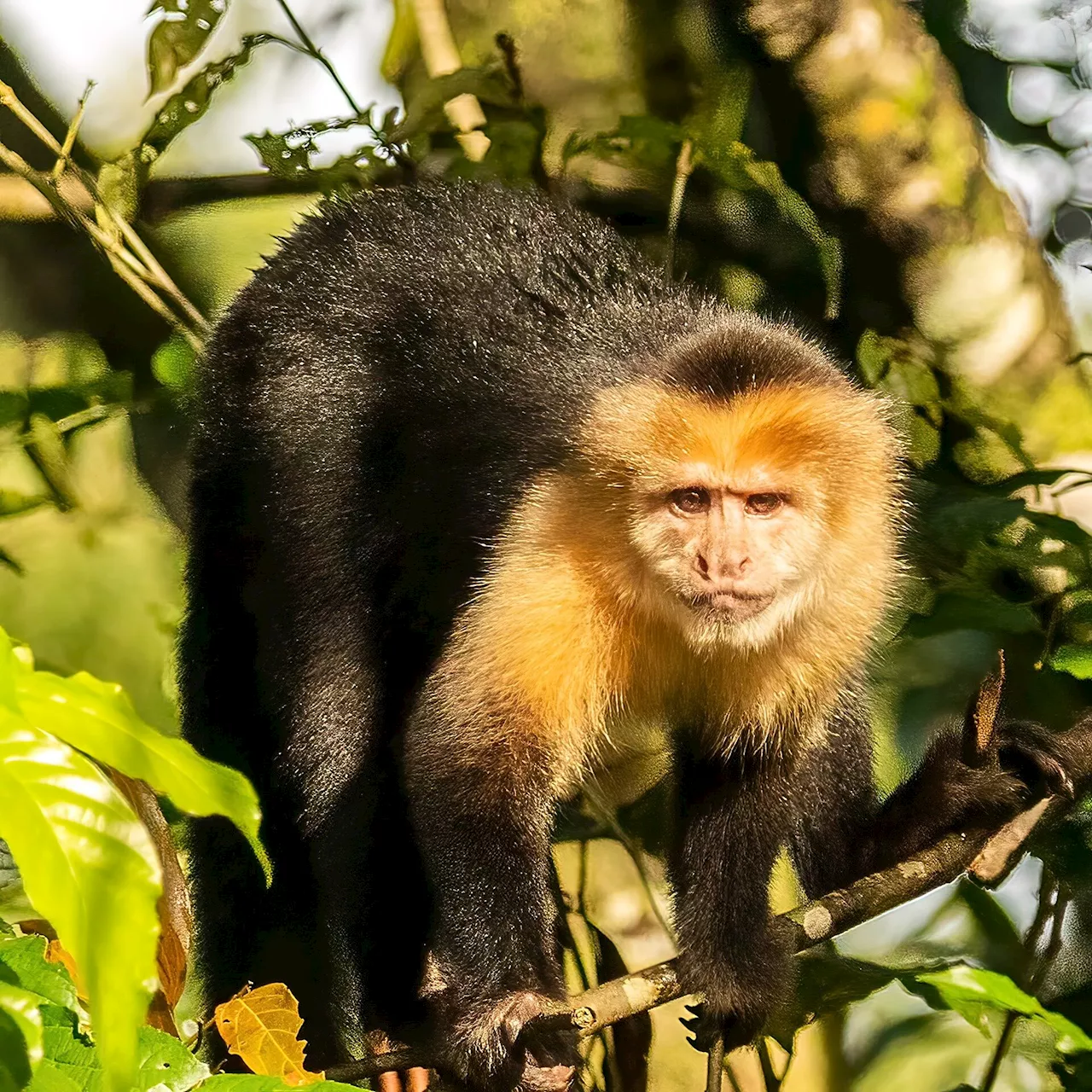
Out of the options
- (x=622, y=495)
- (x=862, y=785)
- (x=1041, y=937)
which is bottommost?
(x=1041, y=937)

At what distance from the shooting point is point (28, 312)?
2.18 metres

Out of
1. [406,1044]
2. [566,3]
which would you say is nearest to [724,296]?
[566,3]

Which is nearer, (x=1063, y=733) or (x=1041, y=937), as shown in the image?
(x=1063, y=733)

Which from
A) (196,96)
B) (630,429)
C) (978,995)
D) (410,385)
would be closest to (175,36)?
(196,96)

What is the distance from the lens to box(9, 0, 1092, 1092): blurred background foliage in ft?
6.68

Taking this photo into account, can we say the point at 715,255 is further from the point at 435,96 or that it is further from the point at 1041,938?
the point at 1041,938

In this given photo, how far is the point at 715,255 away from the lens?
2289 millimetres

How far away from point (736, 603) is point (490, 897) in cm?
48

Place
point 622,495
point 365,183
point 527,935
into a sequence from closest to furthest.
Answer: point 527,935 → point 622,495 → point 365,183

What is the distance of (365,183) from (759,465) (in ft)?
3.15

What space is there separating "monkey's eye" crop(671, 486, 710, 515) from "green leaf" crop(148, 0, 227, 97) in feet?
3.78

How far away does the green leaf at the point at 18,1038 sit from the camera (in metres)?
0.63

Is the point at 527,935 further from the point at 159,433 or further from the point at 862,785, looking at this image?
the point at 159,433

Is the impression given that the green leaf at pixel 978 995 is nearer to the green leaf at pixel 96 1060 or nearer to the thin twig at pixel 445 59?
the green leaf at pixel 96 1060
